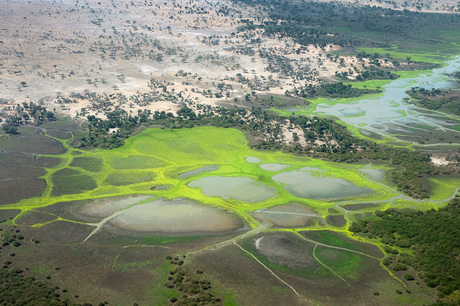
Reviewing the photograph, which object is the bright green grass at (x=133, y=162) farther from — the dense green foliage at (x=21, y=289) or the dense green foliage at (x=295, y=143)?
the dense green foliage at (x=21, y=289)

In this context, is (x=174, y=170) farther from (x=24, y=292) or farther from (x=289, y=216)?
(x=24, y=292)

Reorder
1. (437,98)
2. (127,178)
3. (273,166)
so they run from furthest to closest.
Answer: (437,98), (273,166), (127,178)

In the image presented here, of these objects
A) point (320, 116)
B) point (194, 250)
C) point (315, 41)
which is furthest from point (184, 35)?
point (194, 250)

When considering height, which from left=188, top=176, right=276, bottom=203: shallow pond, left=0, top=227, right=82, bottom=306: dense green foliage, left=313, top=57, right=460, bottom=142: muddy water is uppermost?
left=313, top=57, right=460, bottom=142: muddy water

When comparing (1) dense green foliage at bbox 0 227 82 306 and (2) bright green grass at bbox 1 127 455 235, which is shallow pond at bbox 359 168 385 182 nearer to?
(2) bright green grass at bbox 1 127 455 235

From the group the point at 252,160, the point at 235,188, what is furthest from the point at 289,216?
the point at 252,160


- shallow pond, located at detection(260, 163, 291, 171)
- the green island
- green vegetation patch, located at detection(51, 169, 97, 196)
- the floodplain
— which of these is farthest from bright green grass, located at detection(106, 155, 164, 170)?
shallow pond, located at detection(260, 163, 291, 171)
